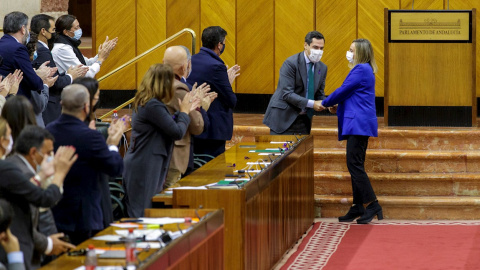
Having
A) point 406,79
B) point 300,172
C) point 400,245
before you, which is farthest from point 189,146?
point 406,79

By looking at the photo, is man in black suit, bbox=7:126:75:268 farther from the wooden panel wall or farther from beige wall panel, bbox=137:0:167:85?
beige wall panel, bbox=137:0:167:85

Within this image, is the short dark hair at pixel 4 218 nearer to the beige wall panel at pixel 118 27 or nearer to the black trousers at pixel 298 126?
the black trousers at pixel 298 126

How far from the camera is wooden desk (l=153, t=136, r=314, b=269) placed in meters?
5.54

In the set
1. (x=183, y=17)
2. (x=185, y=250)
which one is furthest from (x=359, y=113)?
(x=183, y=17)

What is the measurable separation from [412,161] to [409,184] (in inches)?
11.0

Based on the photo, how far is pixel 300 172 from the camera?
8078mm

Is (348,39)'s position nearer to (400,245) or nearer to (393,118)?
(393,118)

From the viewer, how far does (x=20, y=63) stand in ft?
23.7

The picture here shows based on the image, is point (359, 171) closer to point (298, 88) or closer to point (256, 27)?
point (298, 88)

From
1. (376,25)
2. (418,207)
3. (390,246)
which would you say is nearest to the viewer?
(390,246)

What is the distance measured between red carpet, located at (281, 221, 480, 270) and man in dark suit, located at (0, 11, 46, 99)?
92.5 inches

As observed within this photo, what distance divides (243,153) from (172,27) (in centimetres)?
545

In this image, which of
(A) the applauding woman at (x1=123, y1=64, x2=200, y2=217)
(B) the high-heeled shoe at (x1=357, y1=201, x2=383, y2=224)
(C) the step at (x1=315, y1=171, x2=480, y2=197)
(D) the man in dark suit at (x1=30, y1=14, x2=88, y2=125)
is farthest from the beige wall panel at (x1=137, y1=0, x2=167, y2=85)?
(A) the applauding woman at (x1=123, y1=64, x2=200, y2=217)

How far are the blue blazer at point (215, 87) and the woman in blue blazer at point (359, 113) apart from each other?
98 centimetres
